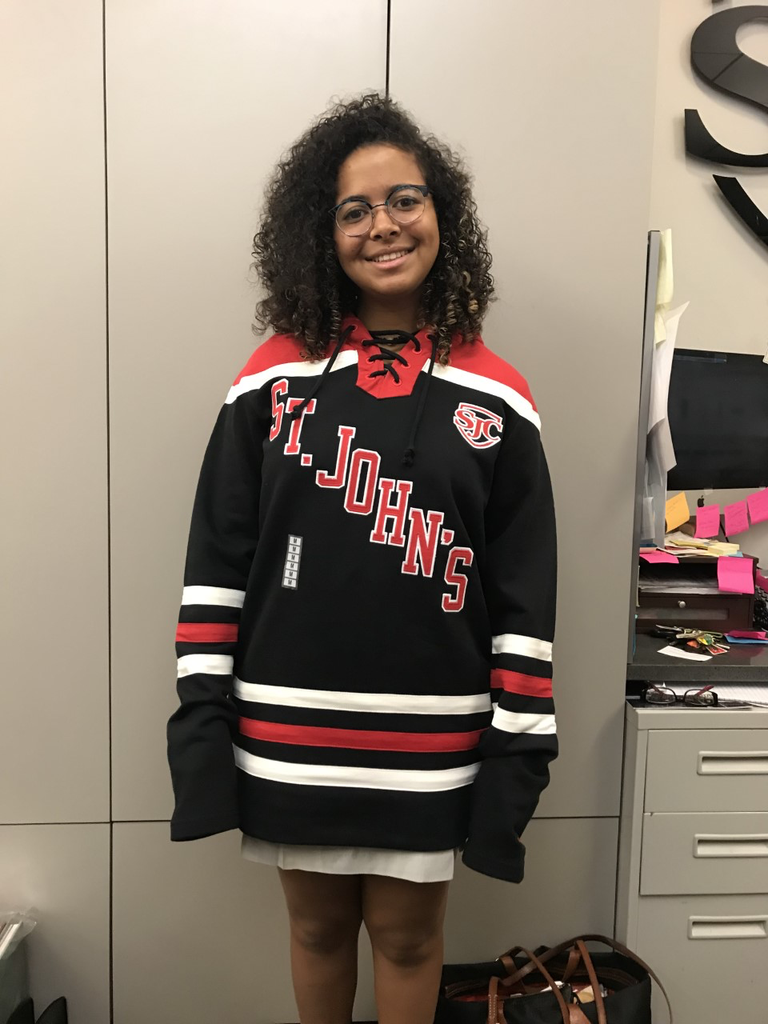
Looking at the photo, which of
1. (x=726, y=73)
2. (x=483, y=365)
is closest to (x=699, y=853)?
(x=483, y=365)

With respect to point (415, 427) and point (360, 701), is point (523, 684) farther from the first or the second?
point (415, 427)

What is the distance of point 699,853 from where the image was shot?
59.4 inches

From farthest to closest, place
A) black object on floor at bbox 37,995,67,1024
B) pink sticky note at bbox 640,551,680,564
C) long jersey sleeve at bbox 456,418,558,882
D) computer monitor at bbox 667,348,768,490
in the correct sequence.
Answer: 1. computer monitor at bbox 667,348,768,490
2. pink sticky note at bbox 640,551,680,564
3. black object on floor at bbox 37,995,67,1024
4. long jersey sleeve at bbox 456,418,558,882

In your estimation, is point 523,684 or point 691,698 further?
point 691,698

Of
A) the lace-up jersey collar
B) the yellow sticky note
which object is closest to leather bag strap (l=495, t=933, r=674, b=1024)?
the yellow sticky note

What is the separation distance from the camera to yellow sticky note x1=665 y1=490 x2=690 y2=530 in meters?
2.00

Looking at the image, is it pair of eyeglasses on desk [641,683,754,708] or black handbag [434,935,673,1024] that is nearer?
black handbag [434,935,673,1024]

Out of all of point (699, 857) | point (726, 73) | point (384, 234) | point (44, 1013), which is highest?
point (726, 73)

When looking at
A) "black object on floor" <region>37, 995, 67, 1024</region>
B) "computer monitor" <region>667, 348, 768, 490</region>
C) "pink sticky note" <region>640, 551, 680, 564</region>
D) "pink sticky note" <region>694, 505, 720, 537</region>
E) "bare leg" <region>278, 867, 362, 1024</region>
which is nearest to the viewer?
"bare leg" <region>278, 867, 362, 1024</region>

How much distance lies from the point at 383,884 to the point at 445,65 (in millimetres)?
1385

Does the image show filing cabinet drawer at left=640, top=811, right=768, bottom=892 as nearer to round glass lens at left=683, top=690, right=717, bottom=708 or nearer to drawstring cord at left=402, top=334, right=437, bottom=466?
round glass lens at left=683, top=690, right=717, bottom=708

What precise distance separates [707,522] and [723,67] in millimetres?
1167

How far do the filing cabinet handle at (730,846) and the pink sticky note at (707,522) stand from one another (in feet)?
2.57

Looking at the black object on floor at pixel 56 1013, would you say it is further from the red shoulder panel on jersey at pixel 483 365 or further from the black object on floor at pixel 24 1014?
the red shoulder panel on jersey at pixel 483 365
